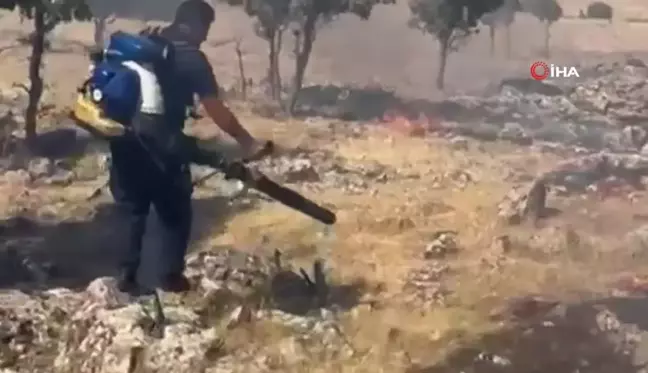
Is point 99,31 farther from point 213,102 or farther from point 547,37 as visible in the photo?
point 547,37

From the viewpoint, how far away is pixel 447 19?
5.81 ft

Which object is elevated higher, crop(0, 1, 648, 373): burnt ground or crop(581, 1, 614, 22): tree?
crop(581, 1, 614, 22): tree

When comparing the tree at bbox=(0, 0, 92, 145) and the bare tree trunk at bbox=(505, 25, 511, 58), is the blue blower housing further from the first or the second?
the bare tree trunk at bbox=(505, 25, 511, 58)

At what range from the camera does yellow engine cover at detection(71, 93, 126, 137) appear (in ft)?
5.37

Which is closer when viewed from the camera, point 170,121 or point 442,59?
point 170,121

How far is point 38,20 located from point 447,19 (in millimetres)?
846

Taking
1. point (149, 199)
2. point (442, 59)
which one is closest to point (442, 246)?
point (442, 59)

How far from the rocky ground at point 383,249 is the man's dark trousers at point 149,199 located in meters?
0.03

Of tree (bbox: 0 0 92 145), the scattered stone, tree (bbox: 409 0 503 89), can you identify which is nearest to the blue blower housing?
tree (bbox: 0 0 92 145)

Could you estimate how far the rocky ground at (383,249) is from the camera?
1.65 metres

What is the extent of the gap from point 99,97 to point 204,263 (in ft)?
1.28

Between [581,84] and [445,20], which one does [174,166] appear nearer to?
[445,20]

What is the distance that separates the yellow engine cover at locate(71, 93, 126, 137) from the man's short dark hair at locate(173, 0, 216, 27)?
0.81 feet

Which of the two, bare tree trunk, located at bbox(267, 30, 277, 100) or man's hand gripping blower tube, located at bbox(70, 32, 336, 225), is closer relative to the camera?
man's hand gripping blower tube, located at bbox(70, 32, 336, 225)
